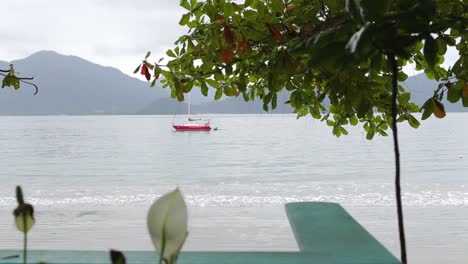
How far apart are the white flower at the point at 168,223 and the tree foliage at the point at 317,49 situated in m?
0.29

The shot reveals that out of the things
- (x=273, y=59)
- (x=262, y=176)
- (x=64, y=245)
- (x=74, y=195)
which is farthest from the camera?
(x=262, y=176)

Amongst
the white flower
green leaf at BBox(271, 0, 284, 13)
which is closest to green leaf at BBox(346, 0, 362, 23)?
the white flower

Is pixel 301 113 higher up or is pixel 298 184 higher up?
pixel 301 113

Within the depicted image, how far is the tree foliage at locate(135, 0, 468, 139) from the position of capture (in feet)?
2.95

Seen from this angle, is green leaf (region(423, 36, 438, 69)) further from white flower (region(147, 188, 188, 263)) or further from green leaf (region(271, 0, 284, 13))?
green leaf (region(271, 0, 284, 13))

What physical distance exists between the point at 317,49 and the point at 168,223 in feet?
1.44

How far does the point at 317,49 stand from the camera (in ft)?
2.82

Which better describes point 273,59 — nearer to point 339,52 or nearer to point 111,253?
point 339,52

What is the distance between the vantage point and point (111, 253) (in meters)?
0.49

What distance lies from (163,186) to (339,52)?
24588 millimetres

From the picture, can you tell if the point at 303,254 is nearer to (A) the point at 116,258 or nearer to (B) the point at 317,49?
(B) the point at 317,49

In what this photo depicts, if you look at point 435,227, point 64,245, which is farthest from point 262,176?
point 64,245

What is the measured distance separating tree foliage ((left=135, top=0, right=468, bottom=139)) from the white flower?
0.29m

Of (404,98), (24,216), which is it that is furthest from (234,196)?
(24,216)
